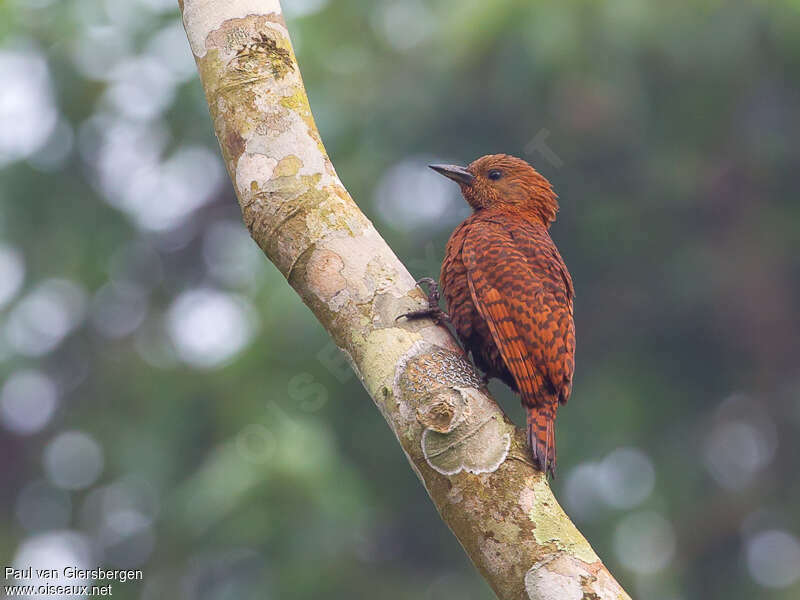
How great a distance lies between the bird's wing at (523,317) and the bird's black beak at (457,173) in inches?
22.4

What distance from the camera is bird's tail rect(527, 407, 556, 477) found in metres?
2.20

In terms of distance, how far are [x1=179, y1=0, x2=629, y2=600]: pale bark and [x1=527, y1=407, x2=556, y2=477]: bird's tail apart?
0.11 feet

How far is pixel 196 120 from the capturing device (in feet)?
34.8

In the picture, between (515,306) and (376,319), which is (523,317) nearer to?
(515,306)

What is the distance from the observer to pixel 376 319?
91.5 inches

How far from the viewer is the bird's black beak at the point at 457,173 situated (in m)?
3.74

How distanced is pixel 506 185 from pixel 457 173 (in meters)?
0.17

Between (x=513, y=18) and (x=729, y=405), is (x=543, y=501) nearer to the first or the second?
(x=513, y=18)

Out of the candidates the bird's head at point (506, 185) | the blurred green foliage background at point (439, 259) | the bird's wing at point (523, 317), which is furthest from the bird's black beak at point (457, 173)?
the blurred green foliage background at point (439, 259)

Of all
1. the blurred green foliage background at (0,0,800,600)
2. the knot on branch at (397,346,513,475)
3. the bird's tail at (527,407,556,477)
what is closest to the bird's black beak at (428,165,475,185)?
the bird's tail at (527,407,556,477)

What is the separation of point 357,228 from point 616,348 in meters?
8.73

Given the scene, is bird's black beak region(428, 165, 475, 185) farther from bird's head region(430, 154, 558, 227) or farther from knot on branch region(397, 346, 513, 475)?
knot on branch region(397, 346, 513, 475)

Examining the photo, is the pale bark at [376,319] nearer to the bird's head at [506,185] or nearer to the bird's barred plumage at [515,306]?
the bird's barred plumage at [515,306]

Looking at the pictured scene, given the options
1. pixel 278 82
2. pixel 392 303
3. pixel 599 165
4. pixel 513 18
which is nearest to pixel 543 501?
pixel 392 303
